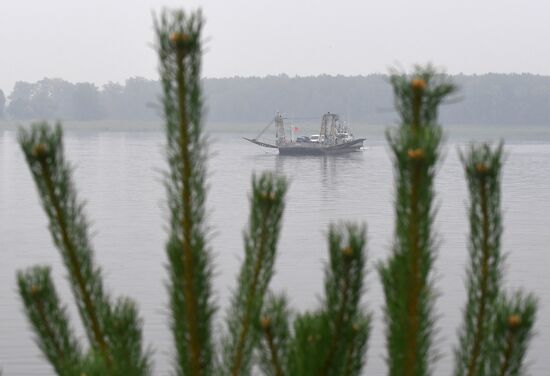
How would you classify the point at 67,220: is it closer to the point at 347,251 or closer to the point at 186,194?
the point at 186,194

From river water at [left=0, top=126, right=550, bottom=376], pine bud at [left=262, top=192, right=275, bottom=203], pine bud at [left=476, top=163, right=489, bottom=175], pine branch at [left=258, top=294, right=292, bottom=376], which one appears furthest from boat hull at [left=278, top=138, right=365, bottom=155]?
pine bud at [left=476, top=163, right=489, bottom=175]

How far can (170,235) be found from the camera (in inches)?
58.6

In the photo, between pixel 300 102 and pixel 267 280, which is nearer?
pixel 267 280

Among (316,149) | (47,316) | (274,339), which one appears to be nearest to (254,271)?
(274,339)

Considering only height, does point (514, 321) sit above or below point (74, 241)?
below

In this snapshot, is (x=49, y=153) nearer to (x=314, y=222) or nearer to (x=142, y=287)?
(x=142, y=287)

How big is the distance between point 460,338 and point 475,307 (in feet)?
0.20

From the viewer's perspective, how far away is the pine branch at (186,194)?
138cm

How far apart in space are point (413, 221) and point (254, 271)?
1.10 ft

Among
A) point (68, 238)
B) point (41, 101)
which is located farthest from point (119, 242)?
point (41, 101)

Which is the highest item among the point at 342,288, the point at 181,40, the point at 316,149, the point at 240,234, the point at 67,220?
the point at 181,40

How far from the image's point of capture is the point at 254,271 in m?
1.64

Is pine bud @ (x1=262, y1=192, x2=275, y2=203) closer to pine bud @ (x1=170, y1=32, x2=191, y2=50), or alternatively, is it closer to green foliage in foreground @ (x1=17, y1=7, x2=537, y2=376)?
green foliage in foreground @ (x1=17, y1=7, x2=537, y2=376)

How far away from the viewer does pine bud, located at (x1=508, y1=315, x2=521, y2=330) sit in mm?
1524
